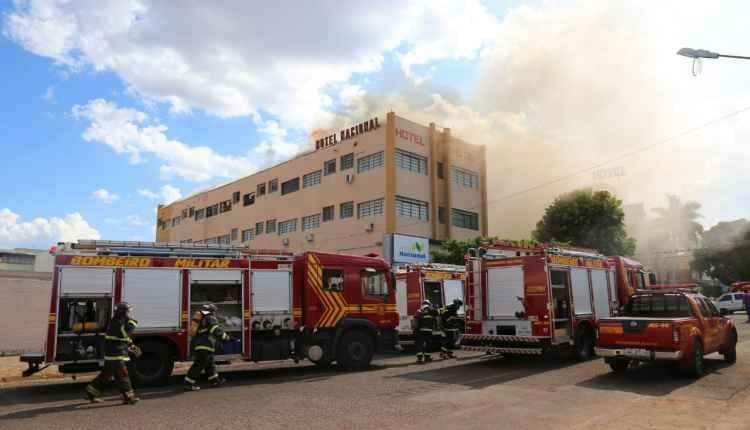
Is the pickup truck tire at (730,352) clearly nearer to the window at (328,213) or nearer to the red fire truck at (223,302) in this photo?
the red fire truck at (223,302)

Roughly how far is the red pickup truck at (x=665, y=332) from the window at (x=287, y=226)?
2974cm

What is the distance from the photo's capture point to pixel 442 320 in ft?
47.4

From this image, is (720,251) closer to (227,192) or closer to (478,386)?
(227,192)

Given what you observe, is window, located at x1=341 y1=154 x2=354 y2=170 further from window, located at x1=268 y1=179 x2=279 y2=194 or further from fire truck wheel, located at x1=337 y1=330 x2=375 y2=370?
fire truck wheel, located at x1=337 y1=330 x2=375 y2=370

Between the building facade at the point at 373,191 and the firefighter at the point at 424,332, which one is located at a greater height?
the building facade at the point at 373,191

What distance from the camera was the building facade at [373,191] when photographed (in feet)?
107

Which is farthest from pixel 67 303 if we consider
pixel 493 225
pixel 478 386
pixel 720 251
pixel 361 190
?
pixel 720 251

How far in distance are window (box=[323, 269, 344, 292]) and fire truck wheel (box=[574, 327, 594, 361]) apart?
5.67 metres

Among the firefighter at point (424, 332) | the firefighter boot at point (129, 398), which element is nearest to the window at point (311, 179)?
the firefighter at point (424, 332)

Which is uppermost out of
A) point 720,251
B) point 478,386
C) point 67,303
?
point 720,251

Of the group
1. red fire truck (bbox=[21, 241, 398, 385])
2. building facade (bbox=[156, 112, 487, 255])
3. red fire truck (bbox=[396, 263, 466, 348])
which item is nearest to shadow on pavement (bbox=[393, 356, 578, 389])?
red fire truck (bbox=[21, 241, 398, 385])

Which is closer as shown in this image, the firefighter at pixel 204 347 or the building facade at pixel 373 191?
the firefighter at pixel 204 347

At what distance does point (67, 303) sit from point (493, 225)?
38.8 m

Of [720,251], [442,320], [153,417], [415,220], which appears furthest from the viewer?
[720,251]
